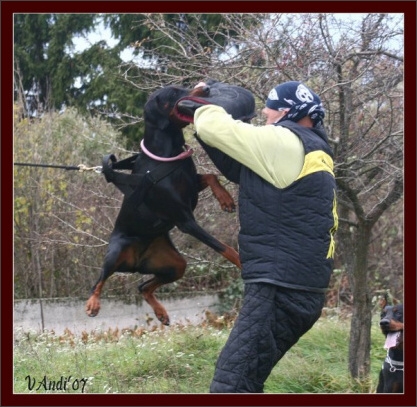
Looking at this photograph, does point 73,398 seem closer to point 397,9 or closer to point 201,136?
point 201,136

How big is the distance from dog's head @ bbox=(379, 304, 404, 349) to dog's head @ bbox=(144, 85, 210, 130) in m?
2.87

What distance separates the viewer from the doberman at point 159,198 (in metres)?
5.23

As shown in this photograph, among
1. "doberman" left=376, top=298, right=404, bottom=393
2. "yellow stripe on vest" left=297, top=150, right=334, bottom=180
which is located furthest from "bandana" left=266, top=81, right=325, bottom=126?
"doberman" left=376, top=298, right=404, bottom=393

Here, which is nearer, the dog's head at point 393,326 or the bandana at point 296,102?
the bandana at point 296,102

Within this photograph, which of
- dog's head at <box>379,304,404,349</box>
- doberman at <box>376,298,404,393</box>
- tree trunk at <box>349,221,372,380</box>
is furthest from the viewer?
tree trunk at <box>349,221,372,380</box>

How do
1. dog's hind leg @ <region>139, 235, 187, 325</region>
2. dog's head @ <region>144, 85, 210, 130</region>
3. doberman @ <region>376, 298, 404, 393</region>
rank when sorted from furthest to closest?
doberman @ <region>376, 298, 404, 393</region> < dog's hind leg @ <region>139, 235, 187, 325</region> < dog's head @ <region>144, 85, 210, 130</region>

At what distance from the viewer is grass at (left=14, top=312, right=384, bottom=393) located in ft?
24.3

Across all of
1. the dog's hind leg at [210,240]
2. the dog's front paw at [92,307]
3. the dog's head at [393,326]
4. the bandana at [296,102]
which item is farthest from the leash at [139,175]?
the dog's head at [393,326]

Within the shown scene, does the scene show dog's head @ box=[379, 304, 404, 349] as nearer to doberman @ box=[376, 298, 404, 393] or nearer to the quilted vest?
doberman @ box=[376, 298, 404, 393]

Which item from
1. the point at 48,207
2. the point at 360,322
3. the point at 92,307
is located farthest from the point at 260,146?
the point at 48,207

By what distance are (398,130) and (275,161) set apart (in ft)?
10.1

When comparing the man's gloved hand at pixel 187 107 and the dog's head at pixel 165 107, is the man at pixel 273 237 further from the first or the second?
the dog's head at pixel 165 107

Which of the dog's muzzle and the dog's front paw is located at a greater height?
the dog's muzzle

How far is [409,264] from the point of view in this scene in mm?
6152
